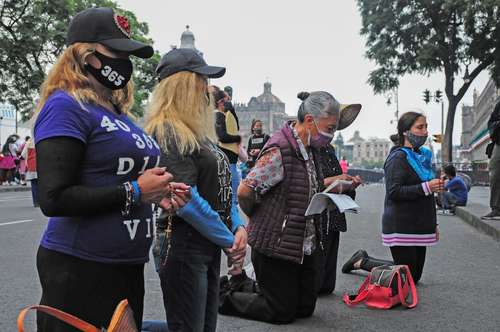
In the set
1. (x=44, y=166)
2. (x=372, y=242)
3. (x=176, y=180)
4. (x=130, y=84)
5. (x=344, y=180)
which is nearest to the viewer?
(x=44, y=166)

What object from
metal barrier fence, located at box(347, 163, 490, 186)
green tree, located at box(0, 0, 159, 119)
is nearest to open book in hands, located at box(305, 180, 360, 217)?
metal barrier fence, located at box(347, 163, 490, 186)

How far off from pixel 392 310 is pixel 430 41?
2677 cm

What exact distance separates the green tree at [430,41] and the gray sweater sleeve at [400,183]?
→ 944 inches

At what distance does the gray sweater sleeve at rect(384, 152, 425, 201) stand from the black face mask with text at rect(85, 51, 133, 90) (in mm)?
4173

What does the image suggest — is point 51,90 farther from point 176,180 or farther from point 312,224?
point 312,224

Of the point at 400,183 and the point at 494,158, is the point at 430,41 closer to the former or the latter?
the point at 494,158

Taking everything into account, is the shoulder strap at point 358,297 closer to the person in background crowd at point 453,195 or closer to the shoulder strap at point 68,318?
the shoulder strap at point 68,318

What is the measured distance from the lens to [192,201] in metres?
2.80

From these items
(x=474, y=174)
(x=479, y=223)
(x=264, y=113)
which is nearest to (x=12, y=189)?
(x=479, y=223)

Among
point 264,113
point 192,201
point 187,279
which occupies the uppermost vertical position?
point 264,113

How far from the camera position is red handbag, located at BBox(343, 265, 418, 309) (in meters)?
5.44

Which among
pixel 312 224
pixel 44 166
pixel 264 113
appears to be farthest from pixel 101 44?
pixel 264 113

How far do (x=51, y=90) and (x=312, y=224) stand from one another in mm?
2909

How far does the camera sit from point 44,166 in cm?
204
